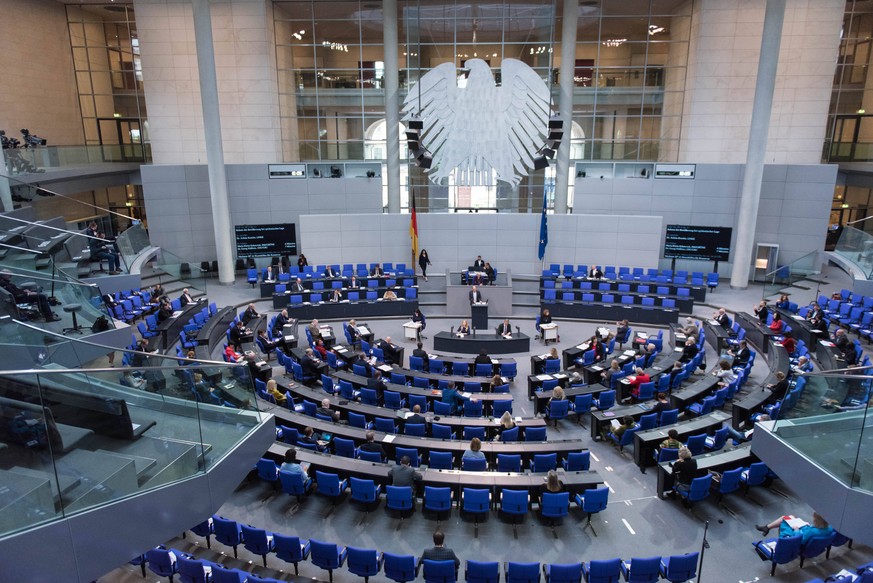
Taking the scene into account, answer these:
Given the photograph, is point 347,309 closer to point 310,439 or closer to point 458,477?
point 310,439

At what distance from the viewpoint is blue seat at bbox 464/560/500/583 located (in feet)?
22.8

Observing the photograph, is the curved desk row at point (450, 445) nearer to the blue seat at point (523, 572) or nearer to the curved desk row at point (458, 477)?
the curved desk row at point (458, 477)

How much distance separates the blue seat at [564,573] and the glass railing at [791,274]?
17.0 meters

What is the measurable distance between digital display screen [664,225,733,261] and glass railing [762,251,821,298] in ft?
8.23

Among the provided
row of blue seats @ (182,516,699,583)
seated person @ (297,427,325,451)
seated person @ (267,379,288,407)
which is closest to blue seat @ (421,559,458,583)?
row of blue seats @ (182,516,699,583)

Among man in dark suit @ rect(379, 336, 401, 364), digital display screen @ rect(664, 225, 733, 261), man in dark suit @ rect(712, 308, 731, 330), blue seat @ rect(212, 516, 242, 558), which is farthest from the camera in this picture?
digital display screen @ rect(664, 225, 733, 261)

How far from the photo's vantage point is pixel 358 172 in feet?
82.8

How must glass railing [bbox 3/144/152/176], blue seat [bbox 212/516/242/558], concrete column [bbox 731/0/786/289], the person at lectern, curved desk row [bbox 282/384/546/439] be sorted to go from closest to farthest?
blue seat [bbox 212/516/242/558] < curved desk row [bbox 282/384/546/439] < the person at lectern < glass railing [bbox 3/144/152/176] < concrete column [bbox 731/0/786/289]

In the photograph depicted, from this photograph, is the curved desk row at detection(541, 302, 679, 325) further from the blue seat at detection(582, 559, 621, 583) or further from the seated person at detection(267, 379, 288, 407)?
the blue seat at detection(582, 559, 621, 583)

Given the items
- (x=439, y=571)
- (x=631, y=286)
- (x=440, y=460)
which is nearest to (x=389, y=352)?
(x=440, y=460)

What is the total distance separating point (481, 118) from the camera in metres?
20.6

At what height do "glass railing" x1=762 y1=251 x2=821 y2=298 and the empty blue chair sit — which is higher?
"glass railing" x1=762 y1=251 x2=821 y2=298

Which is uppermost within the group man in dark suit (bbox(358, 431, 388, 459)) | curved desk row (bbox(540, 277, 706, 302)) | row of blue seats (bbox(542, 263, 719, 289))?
row of blue seats (bbox(542, 263, 719, 289))

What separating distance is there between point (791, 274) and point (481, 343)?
1280 cm
